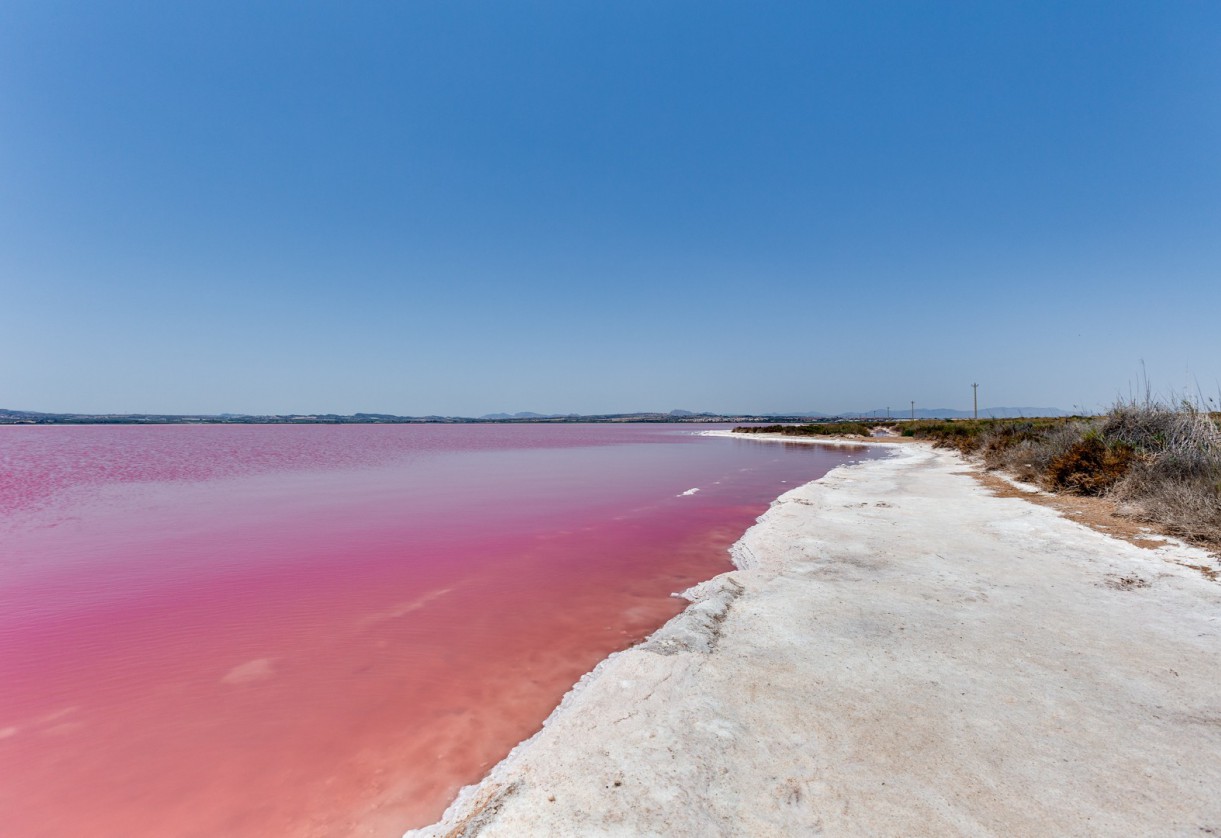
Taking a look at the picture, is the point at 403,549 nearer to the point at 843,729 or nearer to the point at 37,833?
the point at 37,833

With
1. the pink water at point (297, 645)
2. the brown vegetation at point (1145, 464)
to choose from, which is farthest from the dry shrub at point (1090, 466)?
the pink water at point (297, 645)

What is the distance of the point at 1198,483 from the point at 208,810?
1416cm

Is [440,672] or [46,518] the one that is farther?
[46,518]

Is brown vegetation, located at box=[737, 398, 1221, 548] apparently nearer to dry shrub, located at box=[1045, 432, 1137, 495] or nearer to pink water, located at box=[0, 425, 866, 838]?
dry shrub, located at box=[1045, 432, 1137, 495]

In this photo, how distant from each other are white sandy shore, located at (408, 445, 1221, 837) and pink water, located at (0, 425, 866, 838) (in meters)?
0.80

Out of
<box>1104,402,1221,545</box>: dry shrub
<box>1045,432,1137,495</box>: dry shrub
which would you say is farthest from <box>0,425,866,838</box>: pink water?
<box>1045,432,1137,495</box>: dry shrub

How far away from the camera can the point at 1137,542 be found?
8047 millimetres

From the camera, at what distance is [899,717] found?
11.9 ft

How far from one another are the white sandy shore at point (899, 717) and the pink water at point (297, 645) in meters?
0.80

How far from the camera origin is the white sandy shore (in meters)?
2.73

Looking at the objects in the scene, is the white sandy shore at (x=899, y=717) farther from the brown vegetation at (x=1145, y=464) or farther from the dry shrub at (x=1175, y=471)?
the brown vegetation at (x=1145, y=464)

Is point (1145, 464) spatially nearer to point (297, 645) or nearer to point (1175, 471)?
point (1175, 471)

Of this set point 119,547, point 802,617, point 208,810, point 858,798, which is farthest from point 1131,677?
point 119,547

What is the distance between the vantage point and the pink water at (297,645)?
343 cm
